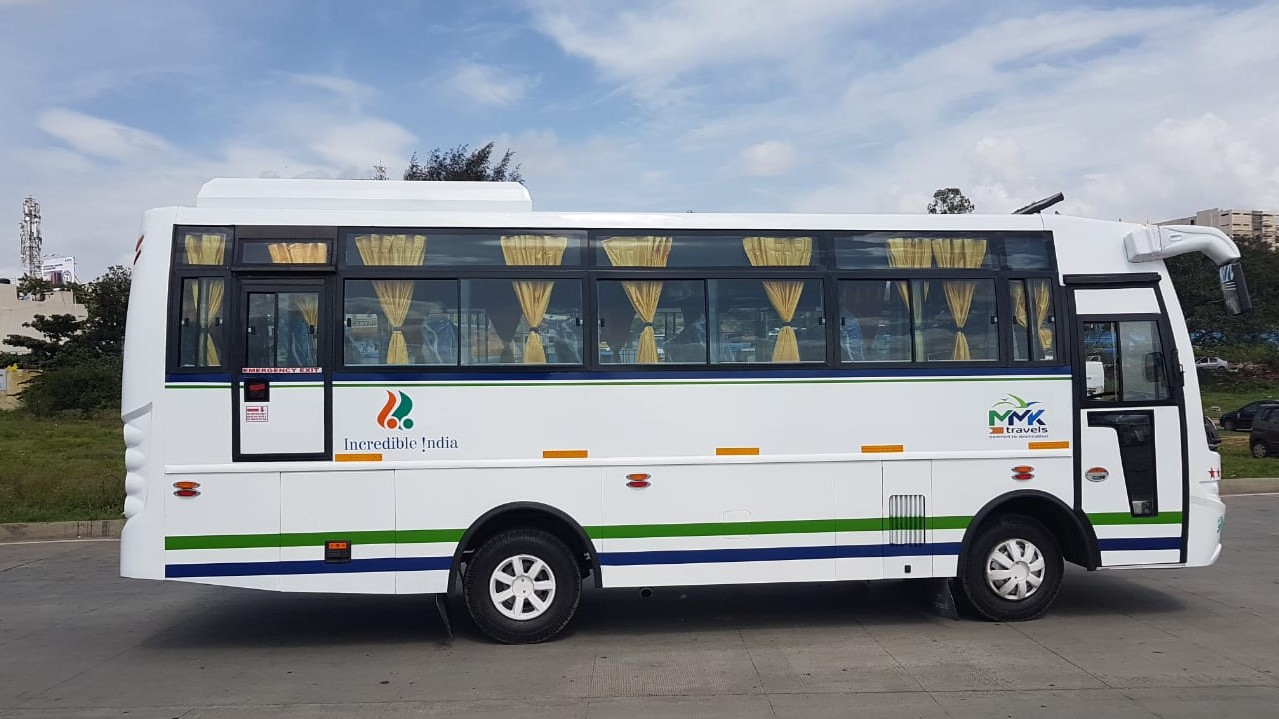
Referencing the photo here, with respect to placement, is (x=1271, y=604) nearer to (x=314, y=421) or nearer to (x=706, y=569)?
(x=706, y=569)

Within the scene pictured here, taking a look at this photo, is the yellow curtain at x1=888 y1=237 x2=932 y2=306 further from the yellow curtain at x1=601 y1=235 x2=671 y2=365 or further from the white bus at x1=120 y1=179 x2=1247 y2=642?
the yellow curtain at x1=601 y1=235 x2=671 y2=365

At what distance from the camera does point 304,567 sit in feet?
24.1

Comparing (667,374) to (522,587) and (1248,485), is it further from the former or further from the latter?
(1248,485)

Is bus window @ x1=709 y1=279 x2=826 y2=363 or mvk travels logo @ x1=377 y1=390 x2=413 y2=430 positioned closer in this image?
mvk travels logo @ x1=377 y1=390 x2=413 y2=430

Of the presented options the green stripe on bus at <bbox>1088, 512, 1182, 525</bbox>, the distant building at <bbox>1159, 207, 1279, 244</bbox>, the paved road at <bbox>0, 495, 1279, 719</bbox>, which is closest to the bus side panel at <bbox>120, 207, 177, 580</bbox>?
the paved road at <bbox>0, 495, 1279, 719</bbox>

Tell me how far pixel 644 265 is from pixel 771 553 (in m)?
2.57

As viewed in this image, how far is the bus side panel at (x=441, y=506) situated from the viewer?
7.39 m

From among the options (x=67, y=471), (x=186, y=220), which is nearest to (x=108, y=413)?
(x=67, y=471)

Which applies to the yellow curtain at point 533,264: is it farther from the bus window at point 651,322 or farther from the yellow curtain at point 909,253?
the yellow curtain at point 909,253

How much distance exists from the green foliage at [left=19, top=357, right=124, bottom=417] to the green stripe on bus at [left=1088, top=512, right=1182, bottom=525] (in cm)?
3288

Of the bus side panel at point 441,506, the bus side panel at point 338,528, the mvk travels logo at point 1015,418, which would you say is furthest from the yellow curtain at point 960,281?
the bus side panel at point 338,528

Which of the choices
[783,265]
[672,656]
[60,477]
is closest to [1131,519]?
[783,265]

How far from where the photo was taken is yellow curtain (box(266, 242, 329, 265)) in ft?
24.4

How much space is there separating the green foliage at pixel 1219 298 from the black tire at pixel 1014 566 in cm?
4406
